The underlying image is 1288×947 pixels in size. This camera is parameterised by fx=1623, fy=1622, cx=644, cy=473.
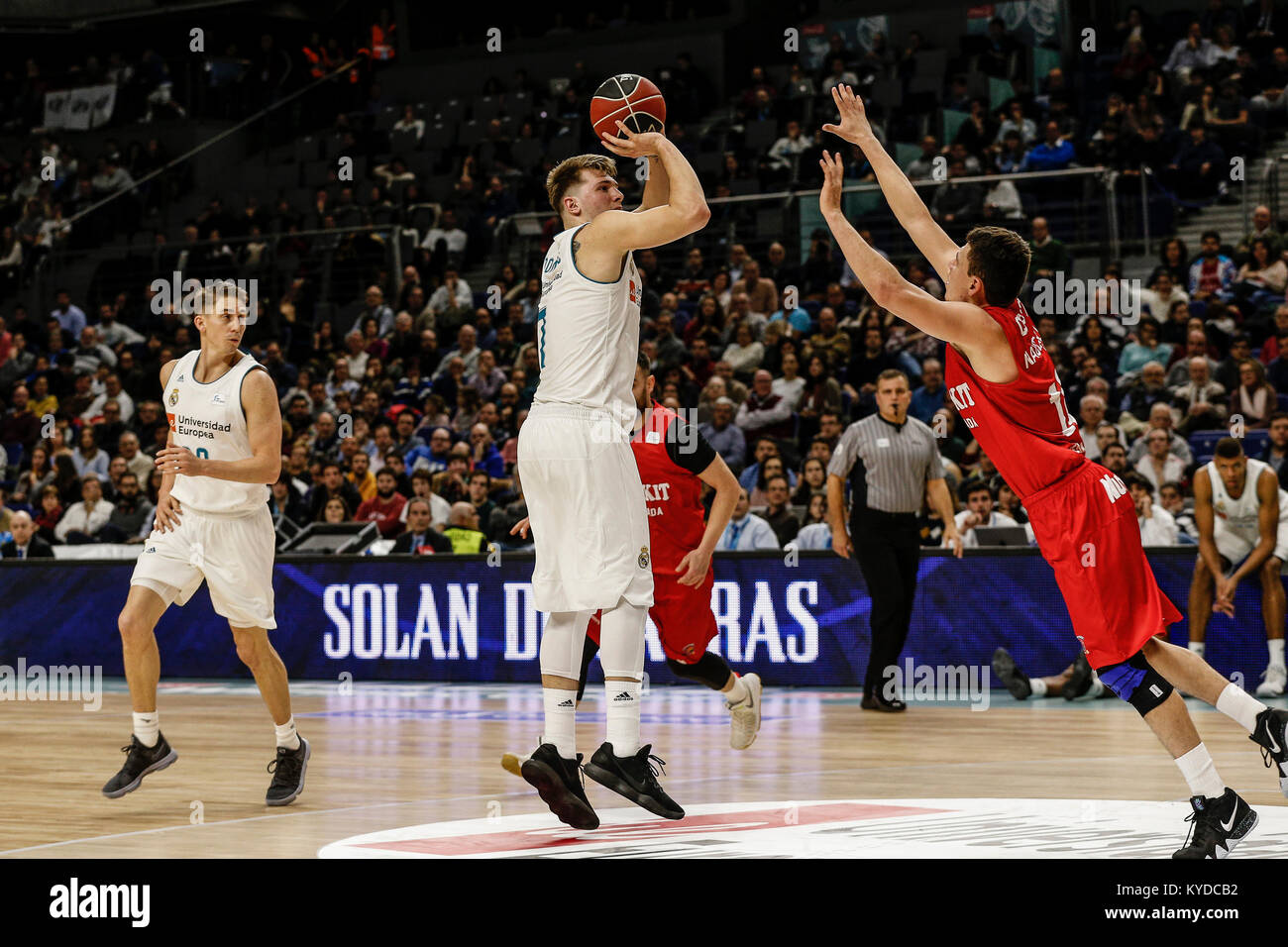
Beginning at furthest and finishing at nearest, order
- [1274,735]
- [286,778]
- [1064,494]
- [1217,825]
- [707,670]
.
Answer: [707,670] → [286,778] → [1064,494] → [1274,735] → [1217,825]

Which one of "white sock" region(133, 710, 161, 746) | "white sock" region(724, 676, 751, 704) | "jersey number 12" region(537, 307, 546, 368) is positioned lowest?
"white sock" region(724, 676, 751, 704)

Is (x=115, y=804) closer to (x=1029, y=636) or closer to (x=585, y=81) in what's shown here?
(x=1029, y=636)

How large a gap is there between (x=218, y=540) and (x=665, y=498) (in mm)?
2390

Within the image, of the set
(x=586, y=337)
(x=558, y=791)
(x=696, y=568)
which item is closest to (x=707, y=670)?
(x=696, y=568)

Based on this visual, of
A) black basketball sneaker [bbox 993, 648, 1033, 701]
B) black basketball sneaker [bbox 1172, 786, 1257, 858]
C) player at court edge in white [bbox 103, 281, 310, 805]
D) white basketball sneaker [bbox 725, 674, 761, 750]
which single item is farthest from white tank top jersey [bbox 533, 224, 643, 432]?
black basketball sneaker [bbox 993, 648, 1033, 701]

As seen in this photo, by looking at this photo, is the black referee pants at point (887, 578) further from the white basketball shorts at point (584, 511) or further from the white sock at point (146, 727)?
the white basketball shorts at point (584, 511)

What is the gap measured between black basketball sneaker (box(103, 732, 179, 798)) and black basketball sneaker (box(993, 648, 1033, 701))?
6.34m

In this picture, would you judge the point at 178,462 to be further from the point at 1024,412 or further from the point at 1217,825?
the point at 1217,825

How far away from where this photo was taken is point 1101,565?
5148mm

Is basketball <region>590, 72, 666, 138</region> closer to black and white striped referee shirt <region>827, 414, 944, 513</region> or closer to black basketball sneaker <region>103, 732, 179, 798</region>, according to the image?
black basketball sneaker <region>103, 732, 179, 798</region>

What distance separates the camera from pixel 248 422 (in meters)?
6.81

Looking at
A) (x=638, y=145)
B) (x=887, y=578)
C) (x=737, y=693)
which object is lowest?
(x=737, y=693)

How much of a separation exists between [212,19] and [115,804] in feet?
81.0

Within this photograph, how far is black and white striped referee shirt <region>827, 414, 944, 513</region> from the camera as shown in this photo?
35.7 feet
